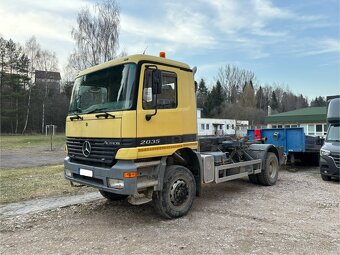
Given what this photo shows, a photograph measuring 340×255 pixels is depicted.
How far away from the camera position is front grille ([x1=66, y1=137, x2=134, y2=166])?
503cm

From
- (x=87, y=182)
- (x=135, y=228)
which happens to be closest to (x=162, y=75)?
(x=87, y=182)

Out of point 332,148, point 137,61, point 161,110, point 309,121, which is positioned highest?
point 137,61

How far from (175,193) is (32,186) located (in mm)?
5205

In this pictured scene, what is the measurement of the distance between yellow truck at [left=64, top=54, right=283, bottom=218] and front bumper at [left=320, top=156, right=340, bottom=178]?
15.8 feet

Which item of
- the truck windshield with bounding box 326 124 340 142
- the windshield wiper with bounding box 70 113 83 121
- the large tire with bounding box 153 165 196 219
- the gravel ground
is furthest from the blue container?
the windshield wiper with bounding box 70 113 83 121

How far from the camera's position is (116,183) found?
5008mm

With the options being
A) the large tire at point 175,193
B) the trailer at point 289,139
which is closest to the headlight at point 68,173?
the large tire at point 175,193

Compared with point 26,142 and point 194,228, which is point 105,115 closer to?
point 194,228

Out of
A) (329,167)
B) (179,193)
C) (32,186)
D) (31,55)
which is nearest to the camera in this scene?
(179,193)

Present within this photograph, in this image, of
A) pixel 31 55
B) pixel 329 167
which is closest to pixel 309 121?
pixel 329 167

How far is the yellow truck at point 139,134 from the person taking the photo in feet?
16.5

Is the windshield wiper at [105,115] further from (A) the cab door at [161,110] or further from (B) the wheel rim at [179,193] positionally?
(B) the wheel rim at [179,193]

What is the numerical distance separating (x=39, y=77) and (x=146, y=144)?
163ft

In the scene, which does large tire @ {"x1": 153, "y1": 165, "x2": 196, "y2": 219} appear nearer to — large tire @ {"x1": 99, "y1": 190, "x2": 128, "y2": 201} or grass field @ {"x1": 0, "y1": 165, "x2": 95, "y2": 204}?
large tire @ {"x1": 99, "y1": 190, "x2": 128, "y2": 201}
